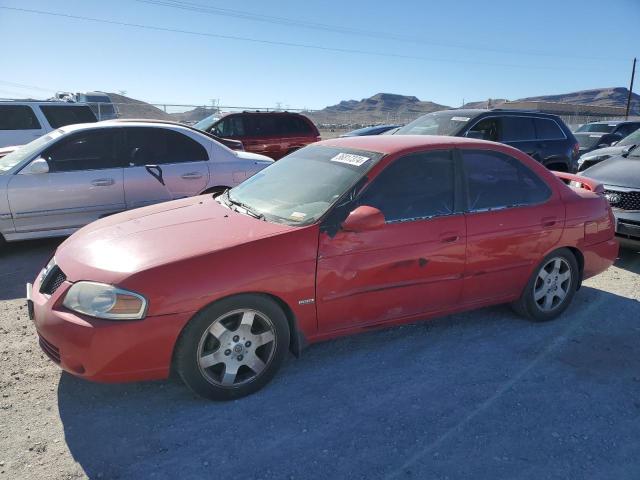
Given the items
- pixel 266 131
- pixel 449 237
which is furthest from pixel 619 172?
pixel 266 131

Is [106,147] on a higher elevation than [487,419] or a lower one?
higher

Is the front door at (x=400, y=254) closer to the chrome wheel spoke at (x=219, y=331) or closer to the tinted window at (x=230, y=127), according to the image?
the chrome wheel spoke at (x=219, y=331)

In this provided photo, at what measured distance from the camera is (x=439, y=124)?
867cm

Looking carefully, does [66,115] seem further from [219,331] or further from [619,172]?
[619,172]

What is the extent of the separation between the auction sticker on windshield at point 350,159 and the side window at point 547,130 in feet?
21.6

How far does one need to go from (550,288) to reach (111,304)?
3486 mm

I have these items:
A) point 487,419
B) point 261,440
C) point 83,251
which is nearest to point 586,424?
point 487,419

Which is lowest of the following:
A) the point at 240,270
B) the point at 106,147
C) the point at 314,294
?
the point at 314,294

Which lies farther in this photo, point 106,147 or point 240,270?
point 106,147

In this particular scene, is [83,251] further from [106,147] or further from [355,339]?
[106,147]

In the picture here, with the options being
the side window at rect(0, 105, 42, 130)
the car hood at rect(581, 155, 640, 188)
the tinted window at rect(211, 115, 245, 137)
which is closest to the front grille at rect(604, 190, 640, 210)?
the car hood at rect(581, 155, 640, 188)

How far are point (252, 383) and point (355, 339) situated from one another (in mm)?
1084

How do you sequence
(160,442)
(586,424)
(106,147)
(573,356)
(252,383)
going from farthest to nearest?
(106,147) < (573,356) < (252,383) < (586,424) < (160,442)

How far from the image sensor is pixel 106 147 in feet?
20.1
